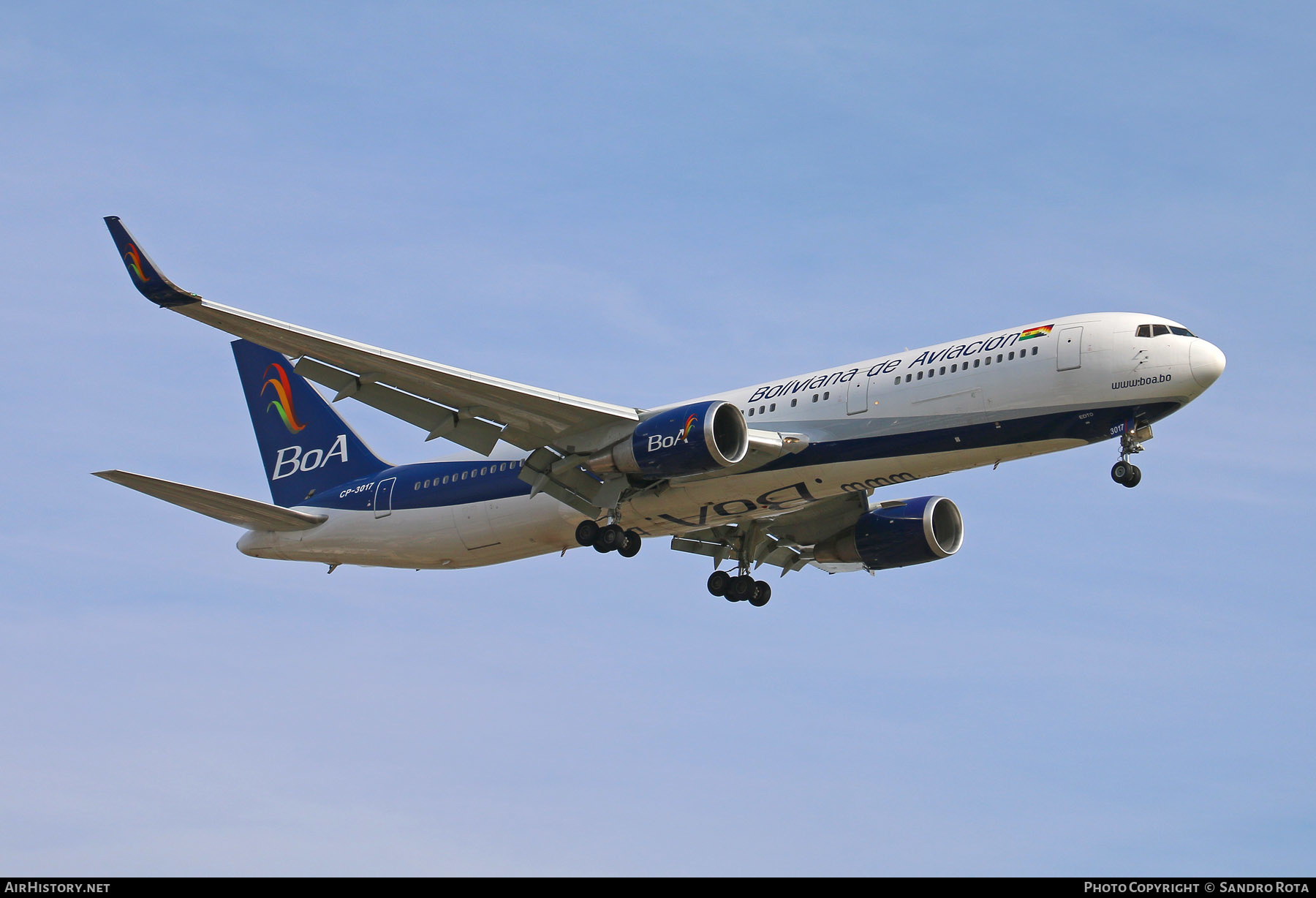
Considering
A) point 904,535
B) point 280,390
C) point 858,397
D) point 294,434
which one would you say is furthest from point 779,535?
point 280,390

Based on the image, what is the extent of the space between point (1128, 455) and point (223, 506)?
2223 cm

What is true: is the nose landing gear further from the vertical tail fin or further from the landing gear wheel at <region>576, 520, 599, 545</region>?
the vertical tail fin

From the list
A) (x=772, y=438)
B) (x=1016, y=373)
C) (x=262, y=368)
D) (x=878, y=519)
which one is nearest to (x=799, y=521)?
(x=878, y=519)

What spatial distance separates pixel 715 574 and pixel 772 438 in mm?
8547

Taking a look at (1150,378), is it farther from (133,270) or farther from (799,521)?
(133,270)

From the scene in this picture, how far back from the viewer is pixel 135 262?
28781 millimetres

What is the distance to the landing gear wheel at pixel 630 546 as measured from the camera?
115 feet

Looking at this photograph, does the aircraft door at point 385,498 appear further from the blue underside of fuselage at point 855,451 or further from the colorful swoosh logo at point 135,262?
the colorful swoosh logo at point 135,262

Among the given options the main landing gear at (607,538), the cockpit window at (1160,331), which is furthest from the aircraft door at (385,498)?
the cockpit window at (1160,331)

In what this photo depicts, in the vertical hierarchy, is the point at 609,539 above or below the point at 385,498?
below

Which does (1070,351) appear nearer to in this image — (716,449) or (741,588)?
(716,449)
